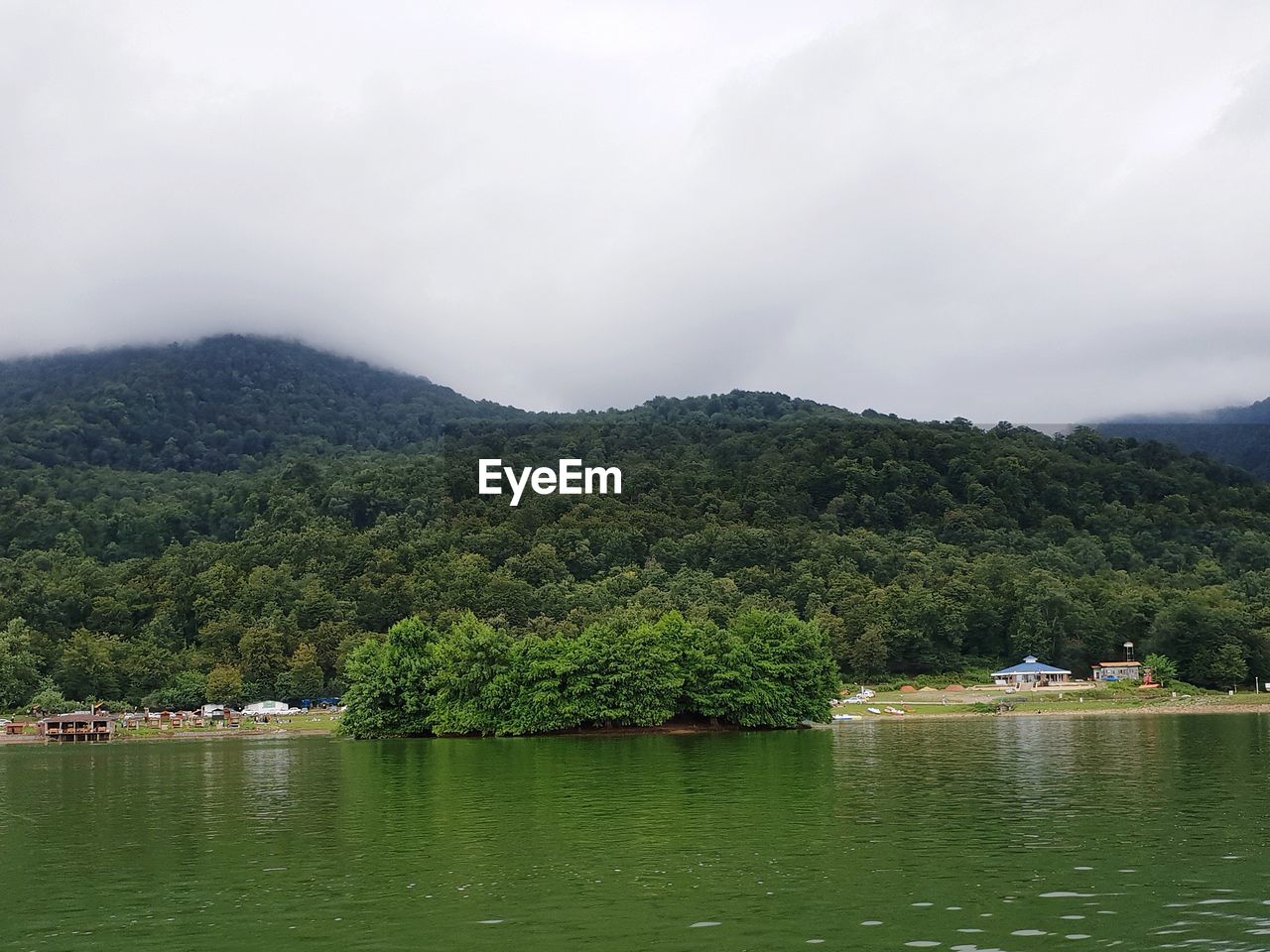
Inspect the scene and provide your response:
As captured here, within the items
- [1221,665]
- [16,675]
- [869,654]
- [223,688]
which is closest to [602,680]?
[869,654]

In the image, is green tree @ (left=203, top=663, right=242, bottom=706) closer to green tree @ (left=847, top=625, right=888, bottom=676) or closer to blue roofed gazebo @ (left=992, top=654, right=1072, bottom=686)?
green tree @ (left=847, top=625, right=888, bottom=676)

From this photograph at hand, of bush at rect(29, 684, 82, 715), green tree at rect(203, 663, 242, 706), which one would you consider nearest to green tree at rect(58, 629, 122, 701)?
bush at rect(29, 684, 82, 715)

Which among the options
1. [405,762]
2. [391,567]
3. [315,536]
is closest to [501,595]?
[391,567]

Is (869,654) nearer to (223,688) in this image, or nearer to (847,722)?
(847,722)

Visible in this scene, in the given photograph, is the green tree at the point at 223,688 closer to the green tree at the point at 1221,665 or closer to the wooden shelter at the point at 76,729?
the wooden shelter at the point at 76,729

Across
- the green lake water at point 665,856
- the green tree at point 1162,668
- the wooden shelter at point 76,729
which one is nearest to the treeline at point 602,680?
Result: the wooden shelter at point 76,729

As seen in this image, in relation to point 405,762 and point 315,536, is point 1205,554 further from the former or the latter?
point 405,762
